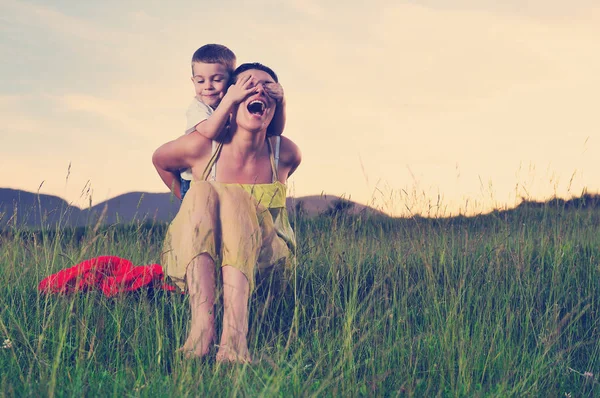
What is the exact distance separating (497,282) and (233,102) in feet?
5.69

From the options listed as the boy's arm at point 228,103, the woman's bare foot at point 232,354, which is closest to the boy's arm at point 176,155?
the boy's arm at point 228,103

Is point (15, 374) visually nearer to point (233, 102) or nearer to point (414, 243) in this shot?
point (233, 102)

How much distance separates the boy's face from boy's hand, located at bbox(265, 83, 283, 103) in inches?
27.8

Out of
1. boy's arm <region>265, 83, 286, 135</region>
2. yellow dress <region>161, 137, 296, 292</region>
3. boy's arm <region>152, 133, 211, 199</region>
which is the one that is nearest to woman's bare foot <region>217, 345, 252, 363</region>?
yellow dress <region>161, 137, 296, 292</region>

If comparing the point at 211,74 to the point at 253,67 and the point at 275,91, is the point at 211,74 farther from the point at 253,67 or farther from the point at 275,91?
the point at 275,91

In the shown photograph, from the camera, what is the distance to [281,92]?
9.64ft

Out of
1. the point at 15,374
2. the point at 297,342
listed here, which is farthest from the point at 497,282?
the point at 15,374

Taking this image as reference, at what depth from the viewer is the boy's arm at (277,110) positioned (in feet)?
9.52

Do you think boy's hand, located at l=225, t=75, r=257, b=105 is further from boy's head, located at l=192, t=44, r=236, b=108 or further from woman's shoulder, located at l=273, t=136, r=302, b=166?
boy's head, located at l=192, t=44, r=236, b=108

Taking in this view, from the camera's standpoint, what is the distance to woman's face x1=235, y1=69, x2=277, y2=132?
2.84m

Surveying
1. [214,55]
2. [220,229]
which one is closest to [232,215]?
[220,229]

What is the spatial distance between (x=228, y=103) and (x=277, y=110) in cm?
29

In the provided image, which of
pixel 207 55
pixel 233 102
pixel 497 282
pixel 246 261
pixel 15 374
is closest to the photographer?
pixel 15 374

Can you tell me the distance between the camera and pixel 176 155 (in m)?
3.11
